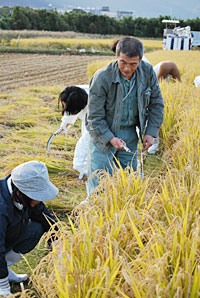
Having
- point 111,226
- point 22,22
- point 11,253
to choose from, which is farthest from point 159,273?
point 22,22

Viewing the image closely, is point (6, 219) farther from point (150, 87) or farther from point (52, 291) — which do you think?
point (150, 87)

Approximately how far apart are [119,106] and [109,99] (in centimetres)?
8

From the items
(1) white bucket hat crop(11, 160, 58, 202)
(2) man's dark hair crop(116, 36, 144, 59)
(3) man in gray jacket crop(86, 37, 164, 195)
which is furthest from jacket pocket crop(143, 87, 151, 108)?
(1) white bucket hat crop(11, 160, 58, 202)

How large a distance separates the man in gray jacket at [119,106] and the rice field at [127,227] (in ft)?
0.68

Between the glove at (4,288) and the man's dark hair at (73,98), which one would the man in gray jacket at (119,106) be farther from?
the glove at (4,288)

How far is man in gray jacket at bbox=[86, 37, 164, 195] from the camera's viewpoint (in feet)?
6.51

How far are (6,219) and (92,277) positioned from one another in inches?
26.0

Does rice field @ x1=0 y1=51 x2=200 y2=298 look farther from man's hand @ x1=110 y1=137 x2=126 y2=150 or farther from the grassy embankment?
the grassy embankment

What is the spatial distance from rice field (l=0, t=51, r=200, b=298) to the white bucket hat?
185 millimetres

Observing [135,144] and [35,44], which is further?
[35,44]

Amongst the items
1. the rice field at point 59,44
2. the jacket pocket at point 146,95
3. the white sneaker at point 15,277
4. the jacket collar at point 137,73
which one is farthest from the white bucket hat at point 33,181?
the rice field at point 59,44

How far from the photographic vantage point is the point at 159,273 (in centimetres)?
107

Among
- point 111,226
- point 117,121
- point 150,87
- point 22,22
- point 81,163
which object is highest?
point 22,22

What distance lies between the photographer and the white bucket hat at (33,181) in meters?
1.57
